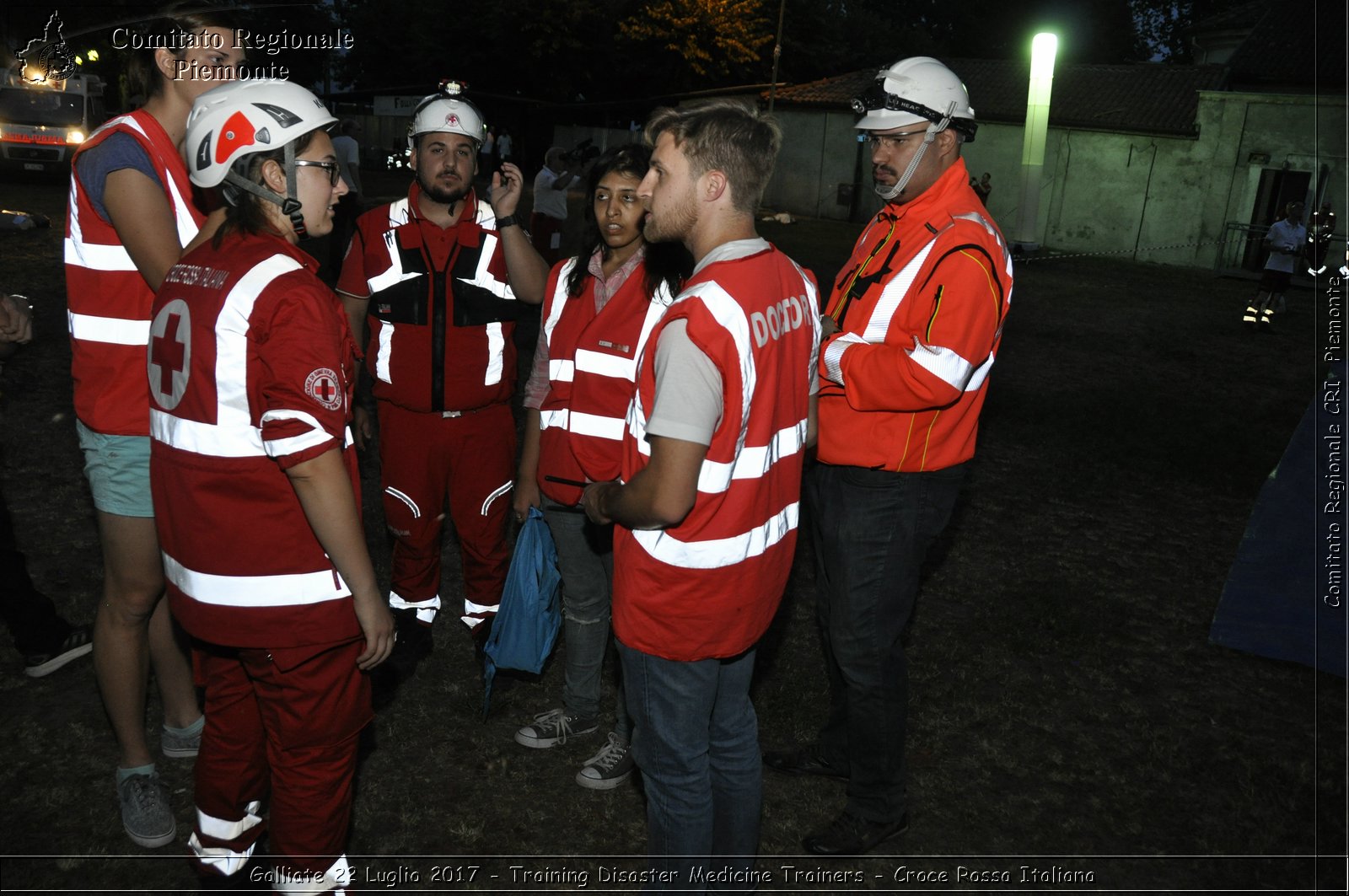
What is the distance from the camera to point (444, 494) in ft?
14.6

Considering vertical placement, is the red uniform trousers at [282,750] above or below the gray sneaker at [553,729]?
above

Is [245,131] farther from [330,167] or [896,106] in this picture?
[896,106]

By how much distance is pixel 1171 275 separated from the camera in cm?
2341

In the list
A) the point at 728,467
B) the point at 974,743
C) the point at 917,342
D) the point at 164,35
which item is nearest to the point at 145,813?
the point at 728,467

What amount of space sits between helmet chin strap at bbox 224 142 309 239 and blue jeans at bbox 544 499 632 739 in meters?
1.63

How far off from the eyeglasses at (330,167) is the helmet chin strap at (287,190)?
0.07ft

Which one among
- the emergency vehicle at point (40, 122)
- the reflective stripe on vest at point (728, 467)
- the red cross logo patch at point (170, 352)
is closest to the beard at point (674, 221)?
the reflective stripe on vest at point (728, 467)

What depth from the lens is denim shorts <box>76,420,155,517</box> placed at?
3.10m

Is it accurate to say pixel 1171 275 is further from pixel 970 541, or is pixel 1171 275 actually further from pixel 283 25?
pixel 283 25

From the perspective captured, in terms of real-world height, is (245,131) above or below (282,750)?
above

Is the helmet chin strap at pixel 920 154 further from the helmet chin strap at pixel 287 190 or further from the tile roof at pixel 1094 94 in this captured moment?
the tile roof at pixel 1094 94

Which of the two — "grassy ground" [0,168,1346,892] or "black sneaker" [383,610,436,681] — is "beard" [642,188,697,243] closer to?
"grassy ground" [0,168,1346,892]

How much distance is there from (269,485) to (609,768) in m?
1.91

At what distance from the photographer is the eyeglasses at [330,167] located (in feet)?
8.19
